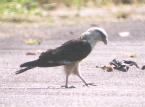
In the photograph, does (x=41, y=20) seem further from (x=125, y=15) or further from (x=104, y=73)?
(x=104, y=73)

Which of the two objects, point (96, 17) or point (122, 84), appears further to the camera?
point (96, 17)

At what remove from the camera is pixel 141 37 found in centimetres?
2008

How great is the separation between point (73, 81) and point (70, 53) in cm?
86

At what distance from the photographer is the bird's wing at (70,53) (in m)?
11.6

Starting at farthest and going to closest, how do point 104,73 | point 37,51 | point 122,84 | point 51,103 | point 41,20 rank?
point 41,20, point 37,51, point 104,73, point 122,84, point 51,103

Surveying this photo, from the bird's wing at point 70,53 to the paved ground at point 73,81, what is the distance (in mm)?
385

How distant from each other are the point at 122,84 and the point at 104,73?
1.45m

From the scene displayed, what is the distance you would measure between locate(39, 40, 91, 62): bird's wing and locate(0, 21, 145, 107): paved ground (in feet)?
1.26

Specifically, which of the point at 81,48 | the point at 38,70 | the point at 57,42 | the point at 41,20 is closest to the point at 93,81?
the point at 81,48

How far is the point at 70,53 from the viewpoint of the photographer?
38.3 feet

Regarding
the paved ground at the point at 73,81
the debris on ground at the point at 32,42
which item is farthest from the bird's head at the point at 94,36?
the debris on ground at the point at 32,42

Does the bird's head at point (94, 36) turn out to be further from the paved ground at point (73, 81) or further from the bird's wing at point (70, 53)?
the paved ground at point (73, 81)

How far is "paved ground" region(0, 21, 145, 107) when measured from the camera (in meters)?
9.86

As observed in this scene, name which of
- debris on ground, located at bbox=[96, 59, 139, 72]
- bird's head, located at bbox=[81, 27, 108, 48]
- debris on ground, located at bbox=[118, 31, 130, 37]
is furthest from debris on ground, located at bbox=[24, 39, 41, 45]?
bird's head, located at bbox=[81, 27, 108, 48]
